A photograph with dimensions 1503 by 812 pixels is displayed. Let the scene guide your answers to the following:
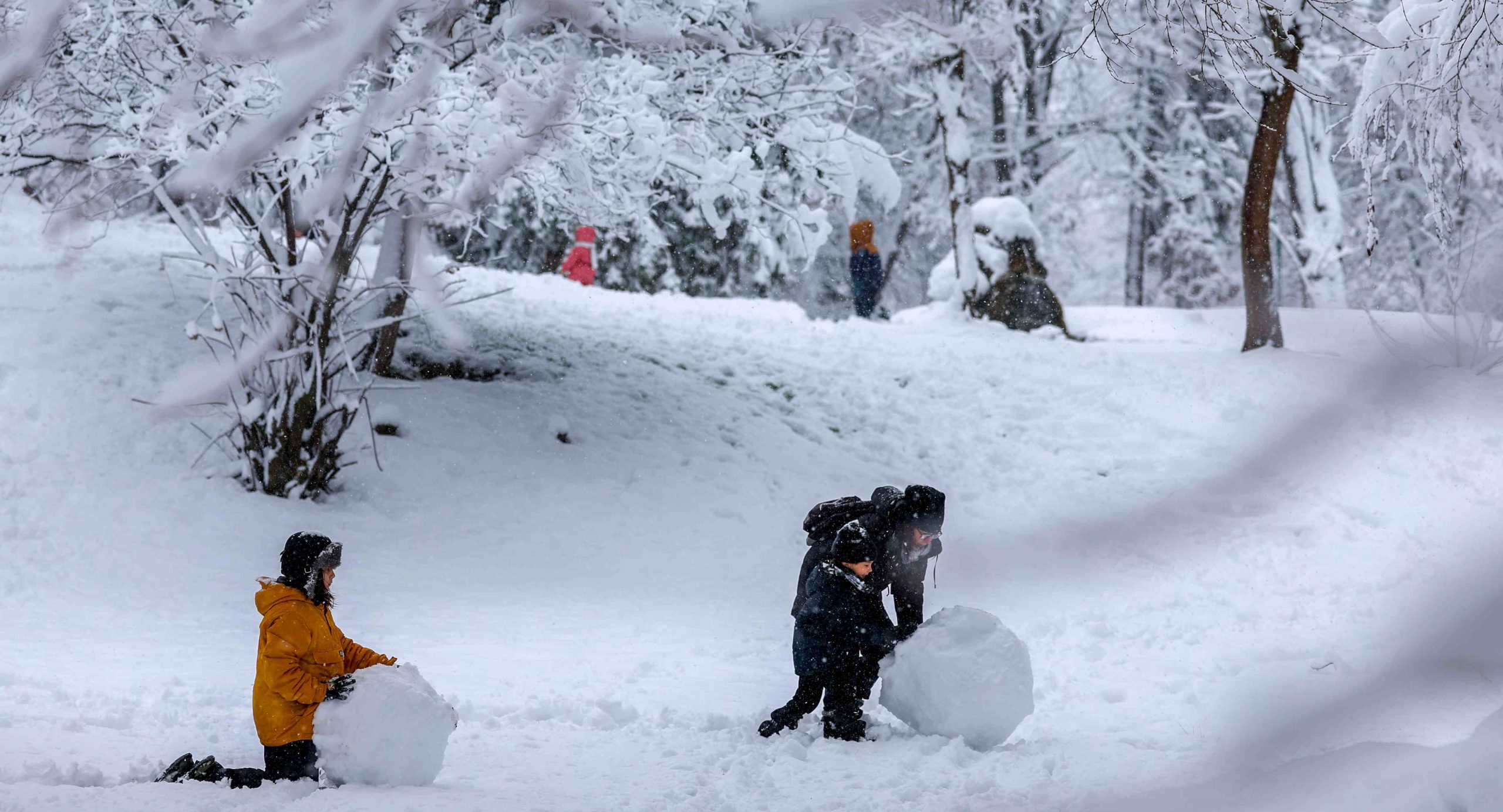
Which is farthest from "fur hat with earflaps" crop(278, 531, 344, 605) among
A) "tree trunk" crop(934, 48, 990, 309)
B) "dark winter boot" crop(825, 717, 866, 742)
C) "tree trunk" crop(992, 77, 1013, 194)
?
"tree trunk" crop(992, 77, 1013, 194)

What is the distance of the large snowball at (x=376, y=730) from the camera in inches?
175

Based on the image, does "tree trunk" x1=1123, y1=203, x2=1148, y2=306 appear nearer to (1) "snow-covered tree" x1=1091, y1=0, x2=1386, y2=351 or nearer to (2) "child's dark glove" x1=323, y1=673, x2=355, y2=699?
(1) "snow-covered tree" x1=1091, y1=0, x2=1386, y2=351

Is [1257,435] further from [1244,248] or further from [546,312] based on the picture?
[546,312]

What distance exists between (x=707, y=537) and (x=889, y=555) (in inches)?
182

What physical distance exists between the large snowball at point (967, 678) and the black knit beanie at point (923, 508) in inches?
14.4

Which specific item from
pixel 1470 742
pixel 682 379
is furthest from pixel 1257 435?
pixel 682 379

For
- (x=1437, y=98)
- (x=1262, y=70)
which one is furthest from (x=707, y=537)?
(x=1437, y=98)

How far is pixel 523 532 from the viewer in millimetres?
9547

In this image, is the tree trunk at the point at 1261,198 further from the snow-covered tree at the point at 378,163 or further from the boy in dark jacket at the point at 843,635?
the boy in dark jacket at the point at 843,635

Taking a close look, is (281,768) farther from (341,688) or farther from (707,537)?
(707,537)

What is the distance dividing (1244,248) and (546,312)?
25.7ft

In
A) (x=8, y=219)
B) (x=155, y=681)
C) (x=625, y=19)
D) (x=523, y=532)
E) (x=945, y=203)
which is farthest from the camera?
(x=945, y=203)

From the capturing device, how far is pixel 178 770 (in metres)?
4.64

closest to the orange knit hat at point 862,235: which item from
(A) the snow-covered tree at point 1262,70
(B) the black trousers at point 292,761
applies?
(A) the snow-covered tree at point 1262,70
